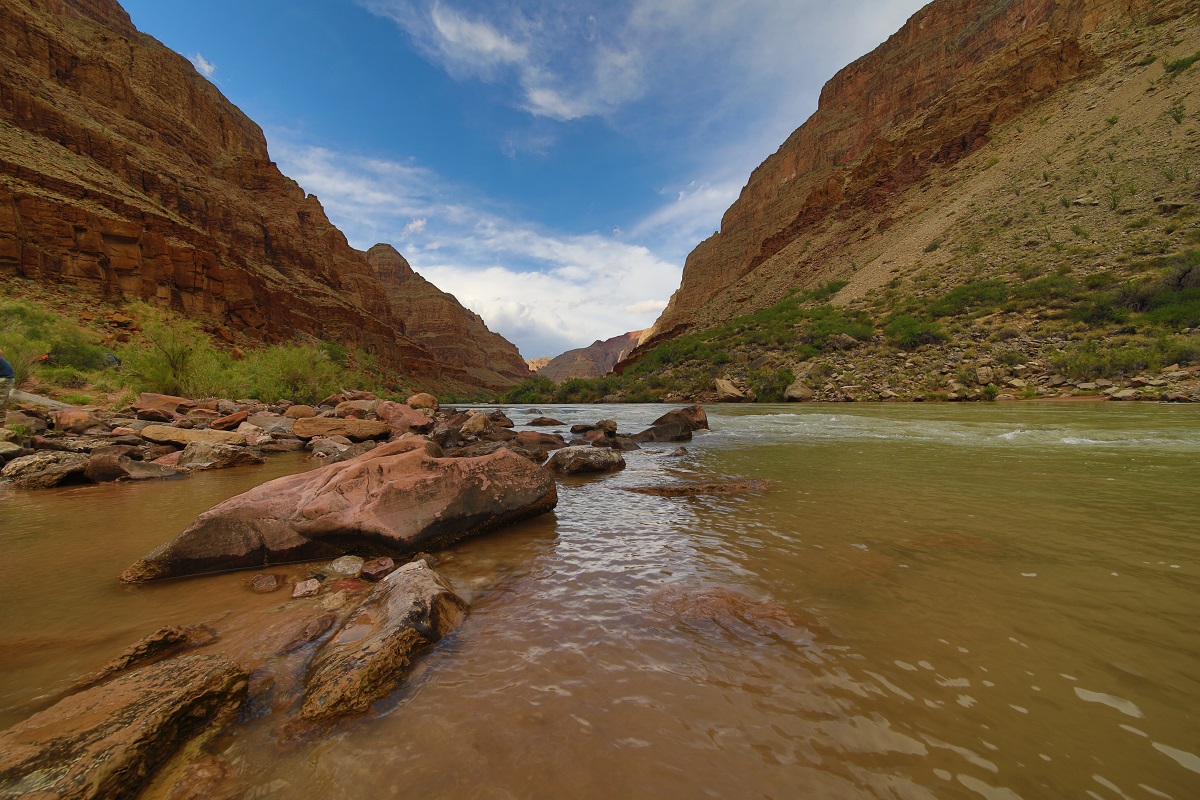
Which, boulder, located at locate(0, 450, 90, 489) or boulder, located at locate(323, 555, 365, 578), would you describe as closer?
boulder, located at locate(323, 555, 365, 578)

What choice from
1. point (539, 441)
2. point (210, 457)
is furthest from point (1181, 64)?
point (210, 457)

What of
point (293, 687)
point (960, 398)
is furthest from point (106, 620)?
point (960, 398)

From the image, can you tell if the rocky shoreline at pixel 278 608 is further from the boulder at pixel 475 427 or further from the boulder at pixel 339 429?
the boulder at pixel 475 427

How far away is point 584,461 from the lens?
8695 mm

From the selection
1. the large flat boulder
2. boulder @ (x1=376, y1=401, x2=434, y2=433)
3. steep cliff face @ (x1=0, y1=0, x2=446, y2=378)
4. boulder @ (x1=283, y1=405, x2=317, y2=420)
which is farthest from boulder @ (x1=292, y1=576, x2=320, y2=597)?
steep cliff face @ (x1=0, y1=0, x2=446, y2=378)

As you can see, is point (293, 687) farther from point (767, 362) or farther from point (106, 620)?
point (767, 362)

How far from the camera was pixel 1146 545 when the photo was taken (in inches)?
143

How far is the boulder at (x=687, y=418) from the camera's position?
551 inches

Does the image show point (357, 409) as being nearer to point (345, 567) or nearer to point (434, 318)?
point (345, 567)

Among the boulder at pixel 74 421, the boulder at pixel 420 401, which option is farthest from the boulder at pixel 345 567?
the boulder at pixel 420 401

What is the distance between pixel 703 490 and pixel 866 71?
102 meters

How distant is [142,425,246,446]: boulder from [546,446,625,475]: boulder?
306 inches

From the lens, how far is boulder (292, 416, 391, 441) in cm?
1238

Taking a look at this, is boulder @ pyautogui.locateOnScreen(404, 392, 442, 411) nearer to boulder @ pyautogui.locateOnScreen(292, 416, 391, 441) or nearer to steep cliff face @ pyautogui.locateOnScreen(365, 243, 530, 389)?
boulder @ pyautogui.locateOnScreen(292, 416, 391, 441)
